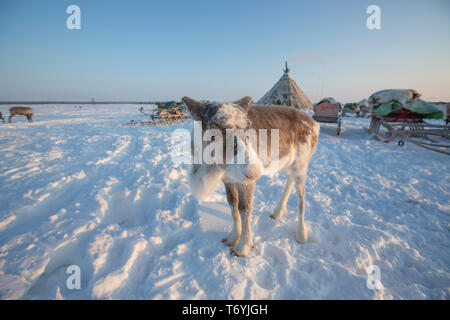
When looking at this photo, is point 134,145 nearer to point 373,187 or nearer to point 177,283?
point 177,283

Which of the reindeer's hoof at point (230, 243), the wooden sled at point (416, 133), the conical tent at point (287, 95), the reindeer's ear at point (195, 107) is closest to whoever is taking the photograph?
the reindeer's ear at point (195, 107)

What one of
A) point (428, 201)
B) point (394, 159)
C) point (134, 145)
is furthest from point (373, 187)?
point (134, 145)

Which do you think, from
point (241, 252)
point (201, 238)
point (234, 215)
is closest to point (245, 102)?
point (234, 215)

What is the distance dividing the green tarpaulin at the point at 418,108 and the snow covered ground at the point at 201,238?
669 cm

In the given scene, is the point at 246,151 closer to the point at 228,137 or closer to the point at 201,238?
the point at 228,137

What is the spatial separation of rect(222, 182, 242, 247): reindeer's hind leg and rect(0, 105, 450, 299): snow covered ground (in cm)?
15

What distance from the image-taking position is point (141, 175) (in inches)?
175

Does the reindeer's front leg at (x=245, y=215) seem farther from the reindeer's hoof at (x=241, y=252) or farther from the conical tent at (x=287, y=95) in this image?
the conical tent at (x=287, y=95)

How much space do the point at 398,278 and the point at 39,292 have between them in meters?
3.91

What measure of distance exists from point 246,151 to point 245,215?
3.28 ft

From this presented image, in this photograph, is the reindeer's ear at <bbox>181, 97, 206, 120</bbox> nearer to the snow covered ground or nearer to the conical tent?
the snow covered ground

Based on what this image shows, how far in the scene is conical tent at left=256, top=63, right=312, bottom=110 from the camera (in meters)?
9.02

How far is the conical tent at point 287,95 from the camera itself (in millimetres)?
9016

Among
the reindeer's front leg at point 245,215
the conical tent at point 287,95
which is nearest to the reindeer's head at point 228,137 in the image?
the reindeer's front leg at point 245,215
